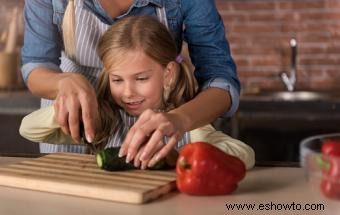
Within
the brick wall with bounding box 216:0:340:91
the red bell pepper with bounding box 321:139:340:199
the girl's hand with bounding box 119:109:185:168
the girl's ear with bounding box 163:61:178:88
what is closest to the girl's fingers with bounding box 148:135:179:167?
the girl's hand with bounding box 119:109:185:168

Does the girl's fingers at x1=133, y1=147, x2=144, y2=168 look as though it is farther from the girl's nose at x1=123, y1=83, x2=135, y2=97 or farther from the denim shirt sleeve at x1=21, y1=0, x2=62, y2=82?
the denim shirt sleeve at x1=21, y1=0, x2=62, y2=82

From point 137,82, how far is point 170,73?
0.11m

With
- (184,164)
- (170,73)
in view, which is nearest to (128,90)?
(170,73)

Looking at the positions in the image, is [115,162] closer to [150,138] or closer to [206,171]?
[150,138]

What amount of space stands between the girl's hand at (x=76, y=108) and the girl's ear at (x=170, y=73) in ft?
0.93

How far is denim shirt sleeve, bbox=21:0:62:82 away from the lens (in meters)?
1.50

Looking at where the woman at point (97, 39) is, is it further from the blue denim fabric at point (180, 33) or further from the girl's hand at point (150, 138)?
the girl's hand at point (150, 138)

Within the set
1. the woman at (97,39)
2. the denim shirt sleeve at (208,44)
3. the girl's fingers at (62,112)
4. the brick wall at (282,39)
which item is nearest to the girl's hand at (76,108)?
the girl's fingers at (62,112)

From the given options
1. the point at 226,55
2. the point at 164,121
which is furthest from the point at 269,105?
the point at 164,121

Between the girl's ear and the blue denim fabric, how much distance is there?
49mm

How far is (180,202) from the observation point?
1.01m

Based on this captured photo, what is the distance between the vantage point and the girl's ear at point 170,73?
1494 millimetres

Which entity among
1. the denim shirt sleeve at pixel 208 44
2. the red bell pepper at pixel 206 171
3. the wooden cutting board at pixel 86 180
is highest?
the denim shirt sleeve at pixel 208 44

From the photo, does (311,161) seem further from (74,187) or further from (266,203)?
(74,187)
